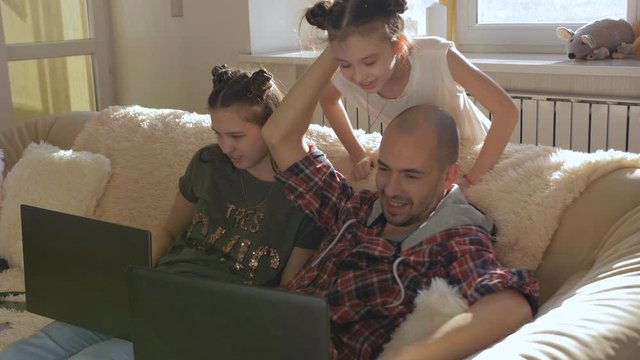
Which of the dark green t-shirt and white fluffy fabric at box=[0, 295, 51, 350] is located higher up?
the dark green t-shirt

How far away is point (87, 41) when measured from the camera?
356 cm

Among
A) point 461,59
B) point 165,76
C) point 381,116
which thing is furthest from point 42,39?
point 461,59

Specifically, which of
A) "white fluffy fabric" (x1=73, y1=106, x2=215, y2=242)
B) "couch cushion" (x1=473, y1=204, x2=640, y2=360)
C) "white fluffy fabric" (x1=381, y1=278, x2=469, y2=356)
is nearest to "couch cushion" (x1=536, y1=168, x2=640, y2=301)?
"couch cushion" (x1=473, y1=204, x2=640, y2=360)

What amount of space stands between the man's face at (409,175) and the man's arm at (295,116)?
30cm

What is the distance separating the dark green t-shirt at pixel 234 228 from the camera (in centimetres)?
187

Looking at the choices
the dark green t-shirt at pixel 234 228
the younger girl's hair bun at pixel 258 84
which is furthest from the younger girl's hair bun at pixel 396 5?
the dark green t-shirt at pixel 234 228

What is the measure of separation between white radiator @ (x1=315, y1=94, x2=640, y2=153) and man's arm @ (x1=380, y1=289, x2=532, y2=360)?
112 centimetres

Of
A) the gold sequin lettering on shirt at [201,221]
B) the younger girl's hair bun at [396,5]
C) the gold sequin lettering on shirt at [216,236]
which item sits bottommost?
the gold sequin lettering on shirt at [216,236]

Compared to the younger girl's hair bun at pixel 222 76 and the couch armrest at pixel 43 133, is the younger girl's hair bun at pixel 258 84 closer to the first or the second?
the younger girl's hair bun at pixel 222 76

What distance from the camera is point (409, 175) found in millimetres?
1601

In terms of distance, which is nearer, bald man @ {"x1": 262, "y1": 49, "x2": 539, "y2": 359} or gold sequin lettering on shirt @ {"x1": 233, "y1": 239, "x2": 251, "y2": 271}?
bald man @ {"x1": 262, "y1": 49, "x2": 539, "y2": 359}

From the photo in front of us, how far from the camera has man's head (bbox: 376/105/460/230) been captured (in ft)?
5.24

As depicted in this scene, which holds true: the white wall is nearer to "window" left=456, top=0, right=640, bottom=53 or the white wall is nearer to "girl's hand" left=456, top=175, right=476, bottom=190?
"window" left=456, top=0, right=640, bottom=53

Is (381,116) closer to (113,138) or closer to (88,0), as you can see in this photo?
(113,138)
